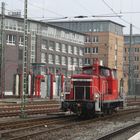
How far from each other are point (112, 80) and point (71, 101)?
14.5 feet

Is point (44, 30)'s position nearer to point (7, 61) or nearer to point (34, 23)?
point (34, 23)

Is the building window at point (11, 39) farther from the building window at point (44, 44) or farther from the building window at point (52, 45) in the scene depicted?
the building window at point (52, 45)

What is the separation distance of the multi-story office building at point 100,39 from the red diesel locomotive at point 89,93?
8916cm

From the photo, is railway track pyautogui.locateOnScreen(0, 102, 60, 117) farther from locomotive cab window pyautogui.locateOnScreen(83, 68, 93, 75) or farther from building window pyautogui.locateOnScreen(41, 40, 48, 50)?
building window pyautogui.locateOnScreen(41, 40, 48, 50)

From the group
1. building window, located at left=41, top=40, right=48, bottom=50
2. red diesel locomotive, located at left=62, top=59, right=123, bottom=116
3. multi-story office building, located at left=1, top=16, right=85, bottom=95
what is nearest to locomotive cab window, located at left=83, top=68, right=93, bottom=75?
red diesel locomotive, located at left=62, top=59, right=123, bottom=116

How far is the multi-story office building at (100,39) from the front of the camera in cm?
11612

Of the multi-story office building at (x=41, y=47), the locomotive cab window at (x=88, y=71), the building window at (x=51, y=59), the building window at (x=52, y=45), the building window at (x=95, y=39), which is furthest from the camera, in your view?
the building window at (x=95, y=39)

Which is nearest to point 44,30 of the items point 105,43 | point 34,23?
point 34,23

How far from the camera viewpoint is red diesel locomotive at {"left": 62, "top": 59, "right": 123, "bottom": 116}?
22.9 meters

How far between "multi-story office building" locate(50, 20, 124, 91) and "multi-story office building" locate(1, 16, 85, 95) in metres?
8.43

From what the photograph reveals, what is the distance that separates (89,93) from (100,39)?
3751 inches

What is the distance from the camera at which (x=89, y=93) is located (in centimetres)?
2338

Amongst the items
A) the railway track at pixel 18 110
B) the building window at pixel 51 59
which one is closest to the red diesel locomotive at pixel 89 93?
the railway track at pixel 18 110

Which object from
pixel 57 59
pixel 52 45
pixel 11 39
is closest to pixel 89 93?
pixel 11 39
